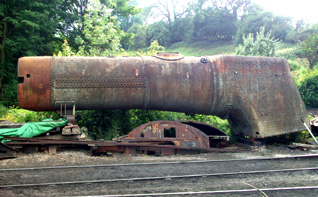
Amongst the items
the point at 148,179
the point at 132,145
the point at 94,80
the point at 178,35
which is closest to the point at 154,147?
the point at 132,145

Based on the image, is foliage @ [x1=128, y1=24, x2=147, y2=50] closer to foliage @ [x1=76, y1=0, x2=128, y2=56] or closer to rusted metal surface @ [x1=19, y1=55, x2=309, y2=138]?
foliage @ [x1=76, y1=0, x2=128, y2=56]

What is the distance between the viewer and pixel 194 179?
6.04m

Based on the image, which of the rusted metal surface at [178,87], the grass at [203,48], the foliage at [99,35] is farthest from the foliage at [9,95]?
the grass at [203,48]

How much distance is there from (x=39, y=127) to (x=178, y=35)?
39.0 metres

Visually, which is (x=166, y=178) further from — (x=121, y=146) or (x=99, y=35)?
(x=99, y=35)

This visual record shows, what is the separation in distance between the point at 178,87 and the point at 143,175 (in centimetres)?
338

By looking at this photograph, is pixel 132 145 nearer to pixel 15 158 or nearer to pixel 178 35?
pixel 15 158

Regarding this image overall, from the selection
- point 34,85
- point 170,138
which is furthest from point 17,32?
point 170,138

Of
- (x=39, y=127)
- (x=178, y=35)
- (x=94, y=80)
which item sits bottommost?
(x=39, y=127)

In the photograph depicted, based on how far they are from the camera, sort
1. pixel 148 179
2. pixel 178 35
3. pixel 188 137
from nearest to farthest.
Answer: pixel 148 179, pixel 188 137, pixel 178 35

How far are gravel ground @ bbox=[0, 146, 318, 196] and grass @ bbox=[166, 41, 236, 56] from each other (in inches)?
1164

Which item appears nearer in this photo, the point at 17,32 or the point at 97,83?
the point at 97,83

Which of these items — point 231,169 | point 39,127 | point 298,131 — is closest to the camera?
point 231,169

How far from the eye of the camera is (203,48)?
39.4m
